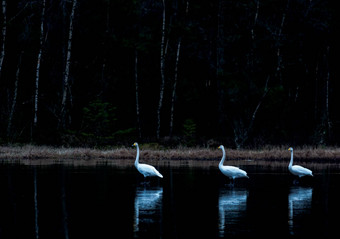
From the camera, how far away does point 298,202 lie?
58.6 feet

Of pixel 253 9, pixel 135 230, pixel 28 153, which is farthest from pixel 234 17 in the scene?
pixel 135 230

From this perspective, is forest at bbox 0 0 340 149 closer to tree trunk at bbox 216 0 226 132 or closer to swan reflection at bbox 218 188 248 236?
tree trunk at bbox 216 0 226 132

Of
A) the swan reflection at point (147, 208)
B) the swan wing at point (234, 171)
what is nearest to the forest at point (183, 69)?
the swan wing at point (234, 171)

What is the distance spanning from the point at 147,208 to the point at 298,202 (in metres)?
4.73

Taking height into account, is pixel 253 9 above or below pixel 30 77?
above

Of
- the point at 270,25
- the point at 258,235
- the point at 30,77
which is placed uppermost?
the point at 270,25

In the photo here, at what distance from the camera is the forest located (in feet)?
144

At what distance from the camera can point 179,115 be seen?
51062mm

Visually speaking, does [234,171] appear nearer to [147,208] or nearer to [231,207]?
[231,207]

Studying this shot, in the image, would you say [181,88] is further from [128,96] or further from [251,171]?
[251,171]

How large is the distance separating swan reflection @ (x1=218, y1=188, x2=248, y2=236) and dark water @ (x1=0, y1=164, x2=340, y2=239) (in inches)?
0.9

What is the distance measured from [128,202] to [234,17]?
108 feet

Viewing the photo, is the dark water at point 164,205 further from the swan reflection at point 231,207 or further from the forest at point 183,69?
the forest at point 183,69

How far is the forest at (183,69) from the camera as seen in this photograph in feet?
144
